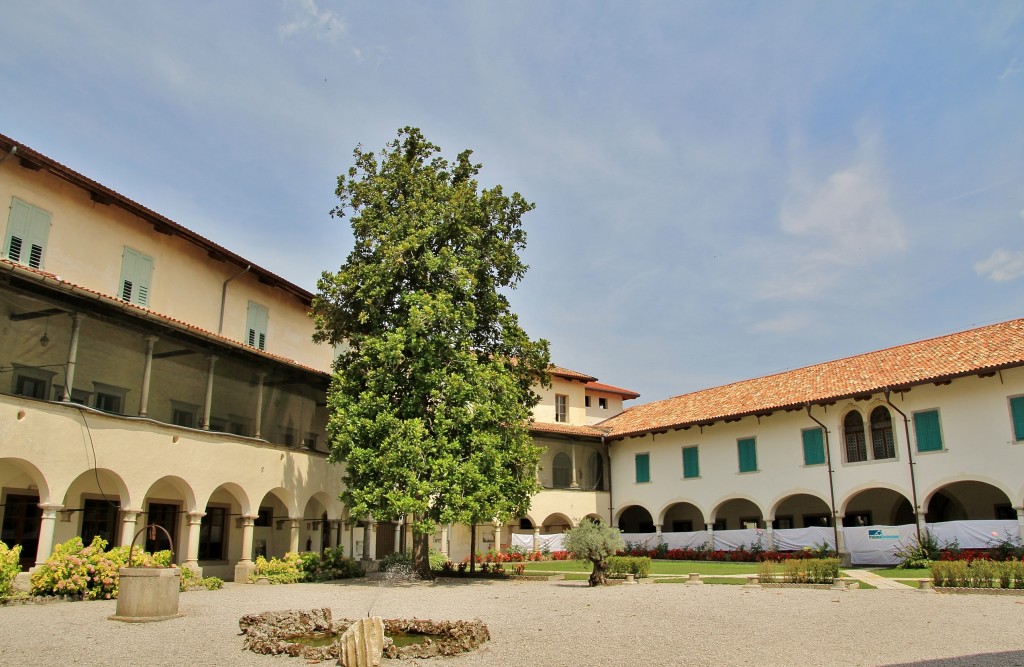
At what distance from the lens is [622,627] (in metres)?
12.0

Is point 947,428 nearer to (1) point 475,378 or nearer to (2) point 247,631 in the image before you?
(1) point 475,378

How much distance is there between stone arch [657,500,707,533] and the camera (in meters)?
36.2

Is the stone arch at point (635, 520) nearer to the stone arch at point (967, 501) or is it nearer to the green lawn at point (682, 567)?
the green lawn at point (682, 567)

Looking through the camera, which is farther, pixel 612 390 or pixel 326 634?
pixel 612 390

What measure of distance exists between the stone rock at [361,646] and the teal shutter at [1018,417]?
2211 centimetres

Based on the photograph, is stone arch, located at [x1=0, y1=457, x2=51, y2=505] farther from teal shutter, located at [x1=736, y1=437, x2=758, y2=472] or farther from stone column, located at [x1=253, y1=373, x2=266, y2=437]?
teal shutter, located at [x1=736, y1=437, x2=758, y2=472]

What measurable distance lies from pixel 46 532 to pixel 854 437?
82.5 feet

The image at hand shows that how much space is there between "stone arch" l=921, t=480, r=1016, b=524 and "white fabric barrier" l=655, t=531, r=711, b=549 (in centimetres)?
833

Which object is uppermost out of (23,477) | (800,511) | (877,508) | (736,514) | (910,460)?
(910,460)

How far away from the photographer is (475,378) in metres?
22.0

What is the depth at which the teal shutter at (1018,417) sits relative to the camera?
917 inches

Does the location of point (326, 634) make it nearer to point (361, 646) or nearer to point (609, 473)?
point (361, 646)

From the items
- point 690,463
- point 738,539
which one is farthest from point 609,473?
point 738,539

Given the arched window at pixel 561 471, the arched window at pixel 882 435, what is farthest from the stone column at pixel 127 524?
the arched window at pixel 882 435
